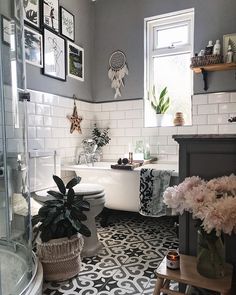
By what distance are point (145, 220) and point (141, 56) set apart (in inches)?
76.8

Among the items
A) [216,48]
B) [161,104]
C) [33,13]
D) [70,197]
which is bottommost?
[70,197]

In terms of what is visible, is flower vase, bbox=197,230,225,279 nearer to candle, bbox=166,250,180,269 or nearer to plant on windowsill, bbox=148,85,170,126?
candle, bbox=166,250,180,269

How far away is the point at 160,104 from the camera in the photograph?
3141 mm

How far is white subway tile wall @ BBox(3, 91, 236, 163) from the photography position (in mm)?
2524

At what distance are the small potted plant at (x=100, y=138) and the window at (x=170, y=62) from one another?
53 centimetres

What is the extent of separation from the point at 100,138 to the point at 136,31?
139cm

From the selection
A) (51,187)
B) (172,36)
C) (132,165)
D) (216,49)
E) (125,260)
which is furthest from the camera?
(172,36)

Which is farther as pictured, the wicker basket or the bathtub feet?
the bathtub feet

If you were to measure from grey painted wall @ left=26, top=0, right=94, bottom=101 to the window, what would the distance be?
2.42ft

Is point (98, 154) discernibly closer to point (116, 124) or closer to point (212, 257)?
point (116, 124)

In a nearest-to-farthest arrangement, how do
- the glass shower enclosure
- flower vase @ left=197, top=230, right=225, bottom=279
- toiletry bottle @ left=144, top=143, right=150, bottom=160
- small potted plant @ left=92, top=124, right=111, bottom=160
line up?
flower vase @ left=197, top=230, right=225, bottom=279 < the glass shower enclosure < toiletry bottle @ left=144, top=143, right=150, bottom=160 < small potted plant @ left=92, top=124, right=111, bottom=160

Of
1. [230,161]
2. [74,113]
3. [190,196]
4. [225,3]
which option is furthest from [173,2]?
[190,196]

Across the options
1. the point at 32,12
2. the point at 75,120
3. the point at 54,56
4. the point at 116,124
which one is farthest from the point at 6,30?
the point at 116,124

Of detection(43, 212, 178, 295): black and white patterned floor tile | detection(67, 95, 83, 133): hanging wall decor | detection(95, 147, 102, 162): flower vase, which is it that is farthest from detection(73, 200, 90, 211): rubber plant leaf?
detection(95, 147, 102, 162): flower vase
